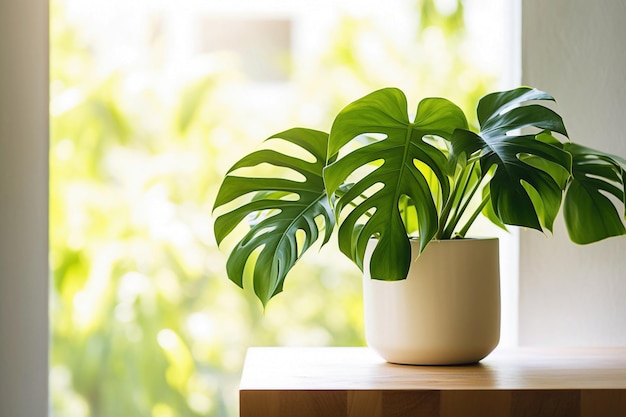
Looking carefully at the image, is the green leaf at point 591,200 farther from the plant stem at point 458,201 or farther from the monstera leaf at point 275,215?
the monstera leaf at point 275,215

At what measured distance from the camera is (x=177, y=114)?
157 centimetres

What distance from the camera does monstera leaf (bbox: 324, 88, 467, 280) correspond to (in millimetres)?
966

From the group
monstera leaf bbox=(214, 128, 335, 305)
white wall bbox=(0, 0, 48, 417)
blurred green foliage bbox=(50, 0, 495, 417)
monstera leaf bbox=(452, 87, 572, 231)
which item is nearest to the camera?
monstera leaf bbox=(452, 87, 572, 231)

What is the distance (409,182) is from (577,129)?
0.58 m

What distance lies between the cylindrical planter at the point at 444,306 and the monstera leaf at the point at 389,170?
123 millimetres

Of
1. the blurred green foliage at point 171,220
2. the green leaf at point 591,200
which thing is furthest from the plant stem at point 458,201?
the blurred green foliage at point 171,220

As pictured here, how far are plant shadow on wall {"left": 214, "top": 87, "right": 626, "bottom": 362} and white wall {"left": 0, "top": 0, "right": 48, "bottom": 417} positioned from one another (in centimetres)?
47

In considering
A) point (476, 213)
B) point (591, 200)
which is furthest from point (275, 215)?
point (591, 200)

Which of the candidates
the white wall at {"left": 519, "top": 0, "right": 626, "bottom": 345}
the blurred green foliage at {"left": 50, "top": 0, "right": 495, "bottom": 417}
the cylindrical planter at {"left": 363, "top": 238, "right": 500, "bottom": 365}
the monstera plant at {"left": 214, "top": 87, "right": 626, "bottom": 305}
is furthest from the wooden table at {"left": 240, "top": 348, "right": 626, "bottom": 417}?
the blurred green foliage at {"left": 50, "top": 0, "right": 495, "bottom": 417}

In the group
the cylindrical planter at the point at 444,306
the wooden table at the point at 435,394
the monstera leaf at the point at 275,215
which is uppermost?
the monstera leaf at the point at 275,215

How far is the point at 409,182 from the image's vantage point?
3.23 ft

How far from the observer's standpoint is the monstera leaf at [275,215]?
1.06 meters

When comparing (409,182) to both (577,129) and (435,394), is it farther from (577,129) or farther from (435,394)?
(577,129)

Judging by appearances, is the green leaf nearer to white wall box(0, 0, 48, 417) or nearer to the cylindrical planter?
the cylindrical planter
